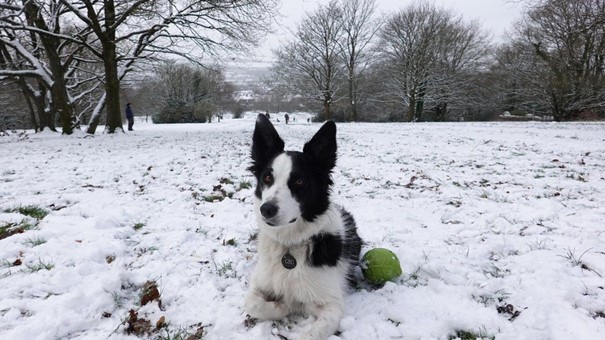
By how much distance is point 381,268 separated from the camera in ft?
9.89

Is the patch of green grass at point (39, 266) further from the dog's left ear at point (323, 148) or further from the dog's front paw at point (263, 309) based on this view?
the dog's left ear at point (323, 148)

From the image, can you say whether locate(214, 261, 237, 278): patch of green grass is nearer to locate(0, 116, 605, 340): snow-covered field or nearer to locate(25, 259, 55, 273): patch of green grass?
locate(0, 116, 605, 340): snow-covered field

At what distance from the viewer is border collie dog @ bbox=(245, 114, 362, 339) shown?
2.54 m

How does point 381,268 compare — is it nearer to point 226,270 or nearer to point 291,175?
point 291,175

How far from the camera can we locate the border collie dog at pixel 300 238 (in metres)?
2.54

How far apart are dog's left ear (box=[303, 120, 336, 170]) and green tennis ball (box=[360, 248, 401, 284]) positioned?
3.19 ft

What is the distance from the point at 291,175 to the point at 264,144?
0.59m

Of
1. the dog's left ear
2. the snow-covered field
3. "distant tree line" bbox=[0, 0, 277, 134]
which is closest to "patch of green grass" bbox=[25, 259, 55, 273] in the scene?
the snow-covered field

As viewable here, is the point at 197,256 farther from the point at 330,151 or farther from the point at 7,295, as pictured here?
the point at 330,151

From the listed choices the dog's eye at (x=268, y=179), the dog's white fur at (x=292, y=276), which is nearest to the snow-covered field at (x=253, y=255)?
the dog's white fur at (x=292, y=276)

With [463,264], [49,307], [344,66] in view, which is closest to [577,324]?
[463,264]

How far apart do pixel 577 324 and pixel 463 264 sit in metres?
1.10

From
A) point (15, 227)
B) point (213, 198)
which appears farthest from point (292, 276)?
point (15, 227)

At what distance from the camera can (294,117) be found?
60562 mm
